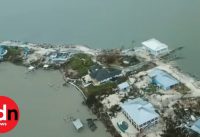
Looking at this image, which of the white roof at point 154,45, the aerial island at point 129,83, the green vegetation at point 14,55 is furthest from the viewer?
the green vegetation at point 14,55

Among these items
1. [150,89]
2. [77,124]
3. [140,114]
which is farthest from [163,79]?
[77,124]

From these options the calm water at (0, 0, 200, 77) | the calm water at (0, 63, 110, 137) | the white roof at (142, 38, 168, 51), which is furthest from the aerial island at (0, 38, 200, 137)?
the calm water at (0, 0, 200, 77)

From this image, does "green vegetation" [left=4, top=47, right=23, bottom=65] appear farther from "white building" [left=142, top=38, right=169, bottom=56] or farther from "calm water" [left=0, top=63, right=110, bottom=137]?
"white building" [left=142, top=38, right=169, bottom=56]

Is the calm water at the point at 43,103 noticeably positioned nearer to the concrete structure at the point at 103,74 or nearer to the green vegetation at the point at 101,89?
the green vegetation at the point at 101,89

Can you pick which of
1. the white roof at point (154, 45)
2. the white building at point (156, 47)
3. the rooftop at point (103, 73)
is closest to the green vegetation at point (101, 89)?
the rooftop at point (103, 73)

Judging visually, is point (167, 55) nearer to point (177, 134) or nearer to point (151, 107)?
point (151, 107)

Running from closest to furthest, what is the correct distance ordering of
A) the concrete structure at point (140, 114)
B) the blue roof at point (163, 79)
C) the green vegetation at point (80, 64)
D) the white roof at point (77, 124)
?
the concrete structure at point (140, 114) < the white roof at point (77, 124) < the blue roof at point (163, 79) < the green vegetation at point (80, 64)

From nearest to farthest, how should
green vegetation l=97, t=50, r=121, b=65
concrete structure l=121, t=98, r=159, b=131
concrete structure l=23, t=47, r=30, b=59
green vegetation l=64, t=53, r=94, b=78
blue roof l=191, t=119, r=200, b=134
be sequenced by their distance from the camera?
blue roof l=191, t=119, r=200, b=134 → concrete structure l=121, t=98, r=159, b=131 → green vegetation l=64, t=53, r=94, b=78 → green vegetation l=97, t=50, r=121, b=65 → concrete structure l=23, t=47, r=30, b=59
